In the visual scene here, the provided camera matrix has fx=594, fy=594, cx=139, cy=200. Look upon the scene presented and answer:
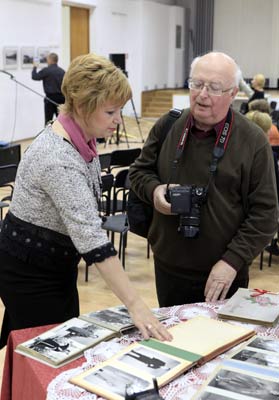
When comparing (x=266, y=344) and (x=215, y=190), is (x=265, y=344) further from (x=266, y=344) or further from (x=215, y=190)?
(x=215, y=190)

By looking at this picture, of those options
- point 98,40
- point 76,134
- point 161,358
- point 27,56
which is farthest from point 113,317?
point 98,40

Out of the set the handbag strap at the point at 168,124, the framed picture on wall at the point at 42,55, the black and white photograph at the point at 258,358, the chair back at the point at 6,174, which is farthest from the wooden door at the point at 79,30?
the black and white photograph at the point at 258,358

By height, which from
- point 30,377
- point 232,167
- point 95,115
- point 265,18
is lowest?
point 30,377

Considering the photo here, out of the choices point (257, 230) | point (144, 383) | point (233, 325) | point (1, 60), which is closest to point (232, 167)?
point (257, 230)

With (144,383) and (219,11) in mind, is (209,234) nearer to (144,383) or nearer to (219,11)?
(144,383)

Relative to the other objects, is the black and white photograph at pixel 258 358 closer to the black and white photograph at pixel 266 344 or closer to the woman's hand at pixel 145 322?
the black and white photograph at pixel 266 344

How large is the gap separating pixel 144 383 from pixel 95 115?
0.82 m

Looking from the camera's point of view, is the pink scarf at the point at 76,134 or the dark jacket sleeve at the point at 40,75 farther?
the dark jacket sleeve at the point at 40,75

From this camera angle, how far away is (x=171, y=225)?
8.00 ft

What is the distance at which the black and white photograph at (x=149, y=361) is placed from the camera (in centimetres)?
162

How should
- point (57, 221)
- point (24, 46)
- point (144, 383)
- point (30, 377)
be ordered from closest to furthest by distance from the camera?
point (144, 383)
point (30, 377)
point (57, 221)
point (24, 46)

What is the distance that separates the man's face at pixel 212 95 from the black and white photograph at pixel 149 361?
0.98m

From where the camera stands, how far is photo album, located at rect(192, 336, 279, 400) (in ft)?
4.95

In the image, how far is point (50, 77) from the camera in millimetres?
11484
